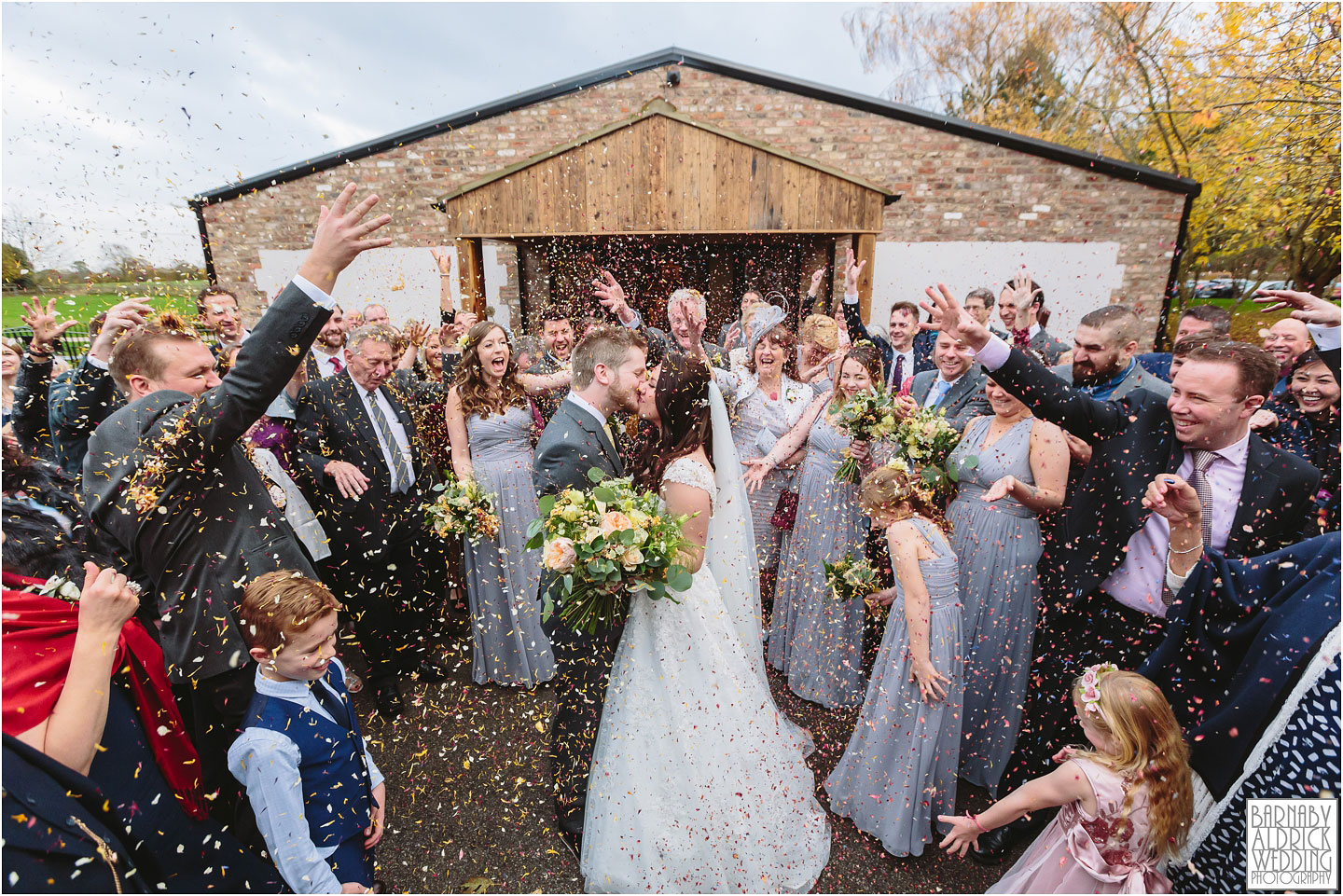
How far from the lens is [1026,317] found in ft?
20.0

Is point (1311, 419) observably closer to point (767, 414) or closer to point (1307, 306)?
point (1307, 306)

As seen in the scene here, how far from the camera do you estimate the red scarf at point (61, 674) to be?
1.52 metres

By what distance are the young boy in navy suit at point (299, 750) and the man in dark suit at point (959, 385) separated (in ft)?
12.4

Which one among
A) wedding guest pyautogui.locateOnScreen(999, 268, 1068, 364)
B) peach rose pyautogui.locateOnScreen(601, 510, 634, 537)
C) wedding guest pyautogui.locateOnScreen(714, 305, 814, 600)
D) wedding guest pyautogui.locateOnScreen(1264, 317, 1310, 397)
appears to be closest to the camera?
peach rose pyautogui.locateOnScreen(601, 510, 634, 537)

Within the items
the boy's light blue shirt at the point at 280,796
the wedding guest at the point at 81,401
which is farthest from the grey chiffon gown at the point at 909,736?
the wedding guest at the point at 81,401

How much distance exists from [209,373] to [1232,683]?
4.45 metres

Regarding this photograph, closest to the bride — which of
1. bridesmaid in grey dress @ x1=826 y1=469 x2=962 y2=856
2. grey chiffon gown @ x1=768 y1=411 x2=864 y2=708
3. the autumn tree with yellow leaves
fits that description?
bridesmaid in grey dress @ x1=826 y1=469 x2=962 y2=856

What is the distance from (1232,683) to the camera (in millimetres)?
2234

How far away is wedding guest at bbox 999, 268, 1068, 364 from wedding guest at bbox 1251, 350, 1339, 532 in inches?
77.5

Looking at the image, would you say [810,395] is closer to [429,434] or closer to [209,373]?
[429,434]

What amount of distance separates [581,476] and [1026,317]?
546 centimetres

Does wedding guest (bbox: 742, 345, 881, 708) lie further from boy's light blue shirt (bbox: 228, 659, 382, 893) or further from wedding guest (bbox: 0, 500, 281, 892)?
wedding guest (bbox: 0, 500, 281, 892)

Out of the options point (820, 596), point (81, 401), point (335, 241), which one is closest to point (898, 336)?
point (820, 596)

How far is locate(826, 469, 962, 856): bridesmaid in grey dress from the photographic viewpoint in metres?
2.91
